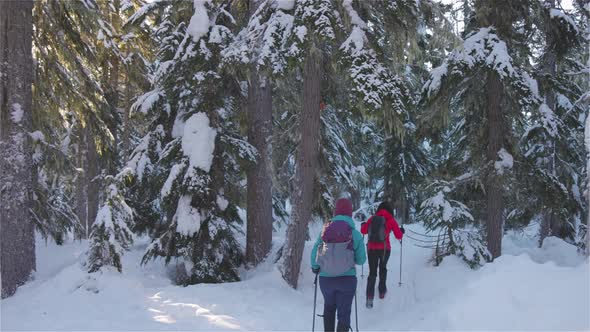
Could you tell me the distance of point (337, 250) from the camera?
6324 millimetres

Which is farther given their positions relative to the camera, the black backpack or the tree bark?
the tree bark

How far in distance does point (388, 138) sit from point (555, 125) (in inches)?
624

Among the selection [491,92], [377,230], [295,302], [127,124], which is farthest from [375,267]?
[127,124]

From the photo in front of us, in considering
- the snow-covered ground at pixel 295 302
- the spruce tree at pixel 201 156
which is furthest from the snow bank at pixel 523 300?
the spruce tree at pixel 201 156

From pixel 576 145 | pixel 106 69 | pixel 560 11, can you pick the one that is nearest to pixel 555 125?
pixel 560 11

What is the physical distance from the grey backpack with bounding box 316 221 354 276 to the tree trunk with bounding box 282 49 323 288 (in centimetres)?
406

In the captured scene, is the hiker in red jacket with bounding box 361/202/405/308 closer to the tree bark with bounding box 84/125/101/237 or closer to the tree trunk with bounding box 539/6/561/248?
the tree trunk with bounding box 539/6/561/248

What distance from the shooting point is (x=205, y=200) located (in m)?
11.4

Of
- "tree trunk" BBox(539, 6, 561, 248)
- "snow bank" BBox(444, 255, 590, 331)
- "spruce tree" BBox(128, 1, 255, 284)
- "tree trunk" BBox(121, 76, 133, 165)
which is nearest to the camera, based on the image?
"snow bank" BBox(444, 255, 590, 331)

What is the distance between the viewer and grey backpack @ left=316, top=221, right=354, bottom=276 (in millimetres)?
6301

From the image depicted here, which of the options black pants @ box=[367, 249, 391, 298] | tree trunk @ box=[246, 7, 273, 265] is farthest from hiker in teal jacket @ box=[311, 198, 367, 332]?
tree trunk @ box=[246, 7, 273, 265]

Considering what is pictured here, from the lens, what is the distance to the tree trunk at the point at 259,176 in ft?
39.9

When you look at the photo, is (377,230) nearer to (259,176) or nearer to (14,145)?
(259,176)

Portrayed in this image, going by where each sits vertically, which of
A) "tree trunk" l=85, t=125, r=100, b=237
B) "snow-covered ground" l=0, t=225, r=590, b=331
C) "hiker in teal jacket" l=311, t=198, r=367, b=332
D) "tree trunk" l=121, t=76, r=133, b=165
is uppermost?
"tree trunk" l=121, t=76, r=133, b=165
